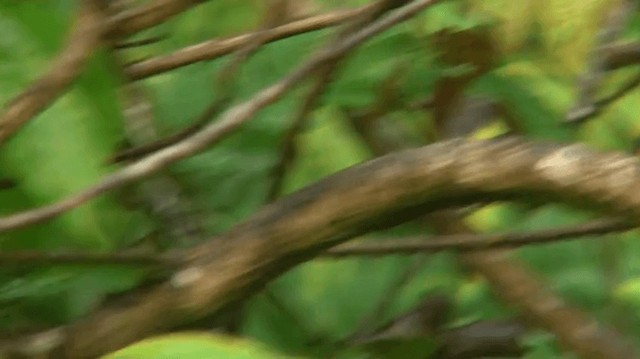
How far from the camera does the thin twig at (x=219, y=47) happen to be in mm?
625

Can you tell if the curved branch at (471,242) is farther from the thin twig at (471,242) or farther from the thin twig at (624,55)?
the thin twig at (624,55)

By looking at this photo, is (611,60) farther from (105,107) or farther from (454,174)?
(105,107)

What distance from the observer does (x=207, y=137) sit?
530 mm

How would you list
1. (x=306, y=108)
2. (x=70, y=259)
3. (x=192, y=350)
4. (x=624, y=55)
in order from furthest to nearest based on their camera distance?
(x=624, y=55), (x=306, y=108), (x=70, y=259), (x=192, y=350)

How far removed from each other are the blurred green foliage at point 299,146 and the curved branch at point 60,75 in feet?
0.05

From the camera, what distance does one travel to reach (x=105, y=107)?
1.52 feet

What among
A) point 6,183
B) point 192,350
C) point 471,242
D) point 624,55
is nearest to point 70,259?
point 6,183

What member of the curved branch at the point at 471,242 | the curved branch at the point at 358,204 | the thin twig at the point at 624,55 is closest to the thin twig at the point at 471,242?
the curved branch at the point at 471,242

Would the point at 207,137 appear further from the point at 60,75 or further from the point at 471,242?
the point at 471,242

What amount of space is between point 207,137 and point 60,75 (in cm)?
11

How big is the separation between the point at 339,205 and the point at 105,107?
0.14 m

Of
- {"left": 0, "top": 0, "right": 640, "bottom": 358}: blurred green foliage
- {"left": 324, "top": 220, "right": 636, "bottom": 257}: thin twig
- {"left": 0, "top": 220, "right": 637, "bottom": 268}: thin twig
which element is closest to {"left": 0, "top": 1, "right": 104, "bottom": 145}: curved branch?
{"left": 0, "top": 0, "right": 640, "bottom": 358}: blurred green foliage

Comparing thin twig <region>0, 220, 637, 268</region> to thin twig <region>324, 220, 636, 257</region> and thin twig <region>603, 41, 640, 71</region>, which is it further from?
thin twig <region>603, 41, 640, 71</region>

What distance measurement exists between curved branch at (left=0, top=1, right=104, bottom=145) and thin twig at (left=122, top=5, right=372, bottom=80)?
6.5 inches
